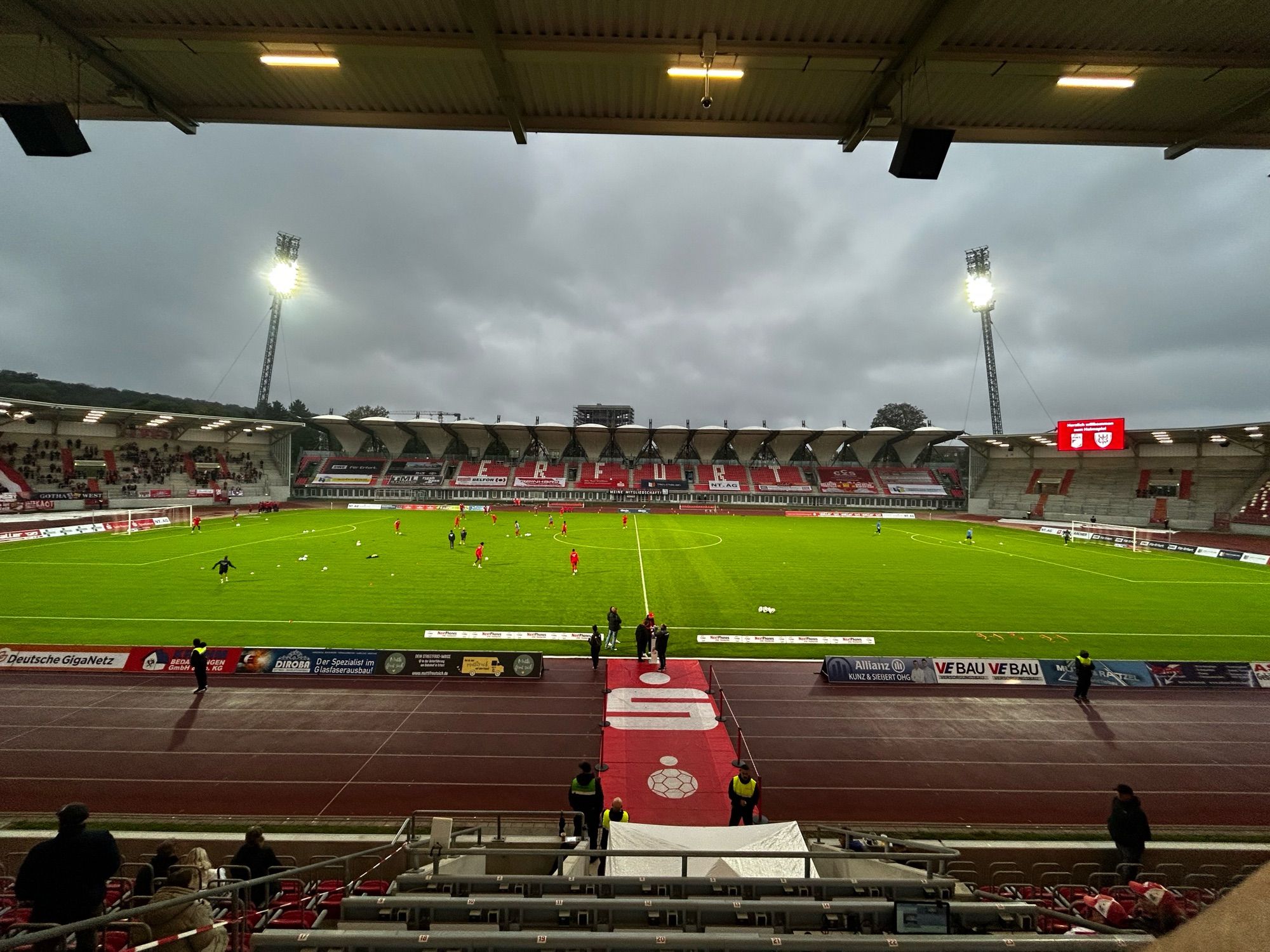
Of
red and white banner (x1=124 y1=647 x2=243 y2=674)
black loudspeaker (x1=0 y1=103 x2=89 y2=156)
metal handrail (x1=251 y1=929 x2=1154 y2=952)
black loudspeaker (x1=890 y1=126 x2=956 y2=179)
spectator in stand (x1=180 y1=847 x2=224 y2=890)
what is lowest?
red and white banner (x1=124 y1=647 x2=243 y2=674)

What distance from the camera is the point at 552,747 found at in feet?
37.5

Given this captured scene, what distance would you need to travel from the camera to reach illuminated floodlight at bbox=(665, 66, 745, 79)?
6590 millimetres

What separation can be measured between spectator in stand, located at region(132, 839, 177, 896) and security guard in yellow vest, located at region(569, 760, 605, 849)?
15.4 feet

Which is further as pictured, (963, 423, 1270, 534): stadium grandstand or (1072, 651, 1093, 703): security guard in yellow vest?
(963, 423, 1270, 534): stadium grandstand

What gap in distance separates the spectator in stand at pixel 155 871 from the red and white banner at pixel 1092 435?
5892 cm

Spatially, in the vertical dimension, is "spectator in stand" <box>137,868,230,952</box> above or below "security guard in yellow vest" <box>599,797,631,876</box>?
above

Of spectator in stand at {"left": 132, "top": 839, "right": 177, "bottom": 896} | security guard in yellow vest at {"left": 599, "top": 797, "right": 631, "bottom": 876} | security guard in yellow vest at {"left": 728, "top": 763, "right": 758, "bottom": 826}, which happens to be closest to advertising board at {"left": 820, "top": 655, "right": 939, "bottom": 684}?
Result: security guard in yellow vest at {"left": 728, "top": 763, "right": 758, "bottom": 826}

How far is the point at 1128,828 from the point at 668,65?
12.1 metres

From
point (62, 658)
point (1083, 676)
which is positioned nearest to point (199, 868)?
point (62, 658)

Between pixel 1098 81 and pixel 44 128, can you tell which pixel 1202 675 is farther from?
pixel 44 128

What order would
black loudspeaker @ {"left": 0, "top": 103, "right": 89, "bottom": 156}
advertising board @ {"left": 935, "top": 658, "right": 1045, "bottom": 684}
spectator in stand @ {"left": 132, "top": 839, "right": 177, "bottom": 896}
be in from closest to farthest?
spectator in stand @ {"left": 132, "top": 839, "right": 177, "bottom": 896} < black loudspeaker @ {"left": 0, "top": 103, "right": 89, "bottom": 156} < advertising board @ {"left": 935, "top": 658, "right": 1045, "bottom": 684}

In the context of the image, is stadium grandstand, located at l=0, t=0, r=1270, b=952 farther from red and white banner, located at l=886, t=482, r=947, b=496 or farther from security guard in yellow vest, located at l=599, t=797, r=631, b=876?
red and white banner, located at l=886, t=482, r=947, b=496

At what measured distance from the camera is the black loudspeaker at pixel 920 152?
22.3 ft

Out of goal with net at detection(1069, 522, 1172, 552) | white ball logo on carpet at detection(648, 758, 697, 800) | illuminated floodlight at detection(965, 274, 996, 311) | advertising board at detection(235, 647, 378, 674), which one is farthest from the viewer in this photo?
illuminated floodlight at detection(965, 274, 996, 311)
